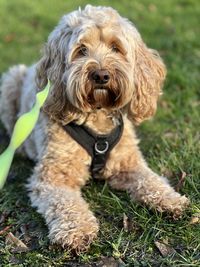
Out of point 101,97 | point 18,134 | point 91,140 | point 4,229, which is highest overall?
point 18,134

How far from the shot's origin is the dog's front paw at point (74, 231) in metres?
3.62

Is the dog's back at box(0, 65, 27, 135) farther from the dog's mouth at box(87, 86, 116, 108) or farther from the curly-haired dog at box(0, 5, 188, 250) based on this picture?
the dog's mouth at box(87, 86, 116, 108)

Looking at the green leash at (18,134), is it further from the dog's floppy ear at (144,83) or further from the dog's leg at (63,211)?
the dog's floppy ear at (144,83)

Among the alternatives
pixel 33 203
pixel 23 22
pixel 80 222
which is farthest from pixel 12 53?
pixel 80 222

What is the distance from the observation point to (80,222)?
3768 millimetres

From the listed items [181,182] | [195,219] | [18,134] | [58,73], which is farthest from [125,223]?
[18,134]

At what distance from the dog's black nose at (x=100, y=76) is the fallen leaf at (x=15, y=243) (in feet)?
3.98

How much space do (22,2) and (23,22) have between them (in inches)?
38.3

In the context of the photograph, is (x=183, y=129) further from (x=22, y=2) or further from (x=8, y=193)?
(x=22, y=2)

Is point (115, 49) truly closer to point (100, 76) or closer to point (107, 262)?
point (100, 76)

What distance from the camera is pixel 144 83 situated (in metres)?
4.23

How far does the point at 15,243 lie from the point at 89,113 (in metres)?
1.12

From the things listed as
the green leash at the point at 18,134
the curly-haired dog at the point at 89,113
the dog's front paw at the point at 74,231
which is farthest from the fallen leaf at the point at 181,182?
the green leash at the point at 18,134

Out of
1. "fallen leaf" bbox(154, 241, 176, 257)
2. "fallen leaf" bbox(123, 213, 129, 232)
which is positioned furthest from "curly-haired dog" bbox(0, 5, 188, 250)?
"fallen leaf" bbox(154, 241, 176, 257)
